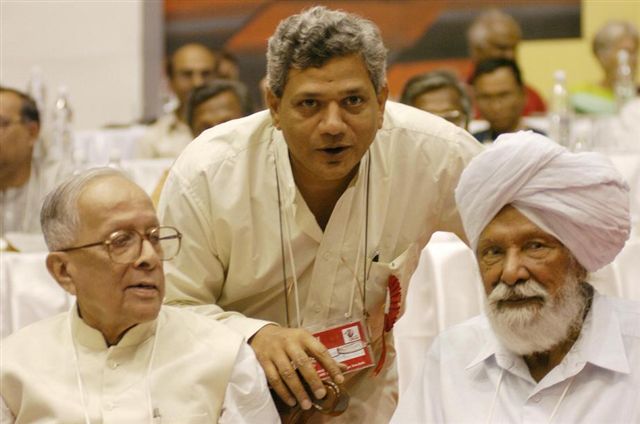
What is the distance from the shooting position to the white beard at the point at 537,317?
2.59 metres

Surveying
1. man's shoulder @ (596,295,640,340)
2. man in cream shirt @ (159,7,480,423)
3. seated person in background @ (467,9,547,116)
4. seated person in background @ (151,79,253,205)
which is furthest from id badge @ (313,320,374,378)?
seated person in background @ (467,9,547,116)

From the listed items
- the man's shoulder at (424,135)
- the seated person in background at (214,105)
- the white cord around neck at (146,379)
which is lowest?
the white cord around neck at (146,379)

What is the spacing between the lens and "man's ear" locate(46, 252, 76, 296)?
285 centimetres

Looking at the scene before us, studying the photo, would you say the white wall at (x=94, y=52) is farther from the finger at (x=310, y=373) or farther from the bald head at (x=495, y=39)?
the finger at (x=310, y=373)

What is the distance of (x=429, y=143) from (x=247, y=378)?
80 cm

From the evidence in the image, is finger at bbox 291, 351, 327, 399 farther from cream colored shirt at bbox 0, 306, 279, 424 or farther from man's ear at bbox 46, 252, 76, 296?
man's ear at bbox 46, 252, 76, 296

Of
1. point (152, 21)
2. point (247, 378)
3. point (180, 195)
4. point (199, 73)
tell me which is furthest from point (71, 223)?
point (152, 21)

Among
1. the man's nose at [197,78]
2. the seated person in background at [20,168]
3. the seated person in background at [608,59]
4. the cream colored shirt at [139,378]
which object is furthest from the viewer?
the seated person in background at [608,59]

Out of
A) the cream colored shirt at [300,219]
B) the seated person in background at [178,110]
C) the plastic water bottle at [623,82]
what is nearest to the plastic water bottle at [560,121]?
the plastic water bottle at [623,82]

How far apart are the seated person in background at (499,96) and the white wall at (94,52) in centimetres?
393

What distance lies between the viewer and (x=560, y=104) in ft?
18.8

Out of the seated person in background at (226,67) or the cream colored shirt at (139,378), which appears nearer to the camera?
the cream colored shirt at (139,378)

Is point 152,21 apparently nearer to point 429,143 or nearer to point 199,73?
point 199,73

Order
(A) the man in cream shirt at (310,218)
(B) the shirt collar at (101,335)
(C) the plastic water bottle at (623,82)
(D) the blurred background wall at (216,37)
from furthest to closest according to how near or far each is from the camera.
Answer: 1. (D) the blurred background wall at (216,37)
2. (C) the plastic water bottle at (623,82)
3. (A) the man in cream shirt at (310,218)
4. (B) the shirt collar at (101,335)
